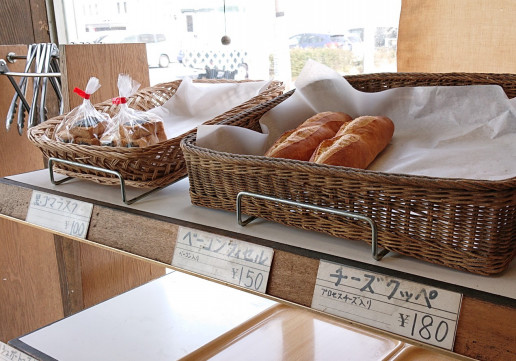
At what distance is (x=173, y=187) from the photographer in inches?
40.2

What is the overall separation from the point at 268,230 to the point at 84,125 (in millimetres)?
489

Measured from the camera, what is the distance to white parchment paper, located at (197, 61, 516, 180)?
839 mm

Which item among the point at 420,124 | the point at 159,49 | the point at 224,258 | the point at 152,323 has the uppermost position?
the point at 159,49

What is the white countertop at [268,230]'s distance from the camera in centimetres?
60

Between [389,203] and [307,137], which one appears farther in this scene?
[307,137]

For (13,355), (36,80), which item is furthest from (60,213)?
(36,80)

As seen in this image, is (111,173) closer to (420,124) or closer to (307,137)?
(307,137)

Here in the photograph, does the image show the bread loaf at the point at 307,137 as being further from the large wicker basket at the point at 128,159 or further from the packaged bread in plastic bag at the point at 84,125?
the packaged bread in plastic bag at the point at 84,125

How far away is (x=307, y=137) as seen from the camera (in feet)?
2.91

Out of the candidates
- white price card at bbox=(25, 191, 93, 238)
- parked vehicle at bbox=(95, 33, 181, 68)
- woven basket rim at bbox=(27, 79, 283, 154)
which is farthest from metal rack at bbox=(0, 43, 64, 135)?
parked vehicle at bbox=(95, 33, 181, 68)

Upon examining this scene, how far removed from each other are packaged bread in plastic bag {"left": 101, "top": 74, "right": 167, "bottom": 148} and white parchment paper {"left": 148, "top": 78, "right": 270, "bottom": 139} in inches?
6.5

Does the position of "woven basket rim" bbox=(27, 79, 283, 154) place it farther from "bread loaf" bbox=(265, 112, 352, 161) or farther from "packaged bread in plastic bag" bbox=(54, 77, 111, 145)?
"bread loaf" bbox=(265, 112, 352, 161)

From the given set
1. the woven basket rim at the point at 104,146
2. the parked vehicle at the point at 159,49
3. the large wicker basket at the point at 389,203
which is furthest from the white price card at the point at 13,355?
the parked vehicle at the point at 159,49

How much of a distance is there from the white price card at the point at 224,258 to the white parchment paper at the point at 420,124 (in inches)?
6.9
